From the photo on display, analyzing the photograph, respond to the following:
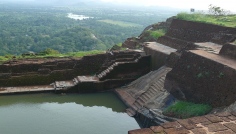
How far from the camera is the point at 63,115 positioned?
1077 centimetres

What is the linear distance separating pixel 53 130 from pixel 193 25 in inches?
363

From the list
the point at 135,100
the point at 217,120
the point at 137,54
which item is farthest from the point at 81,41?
the point at 217,120

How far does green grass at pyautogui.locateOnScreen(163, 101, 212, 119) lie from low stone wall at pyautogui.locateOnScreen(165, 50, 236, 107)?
0.26m

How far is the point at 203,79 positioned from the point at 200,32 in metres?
5.81

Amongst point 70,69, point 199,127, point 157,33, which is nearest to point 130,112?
point 70,69

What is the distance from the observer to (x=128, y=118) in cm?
1066

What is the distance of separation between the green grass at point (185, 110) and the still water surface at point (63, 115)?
1498 millimetres

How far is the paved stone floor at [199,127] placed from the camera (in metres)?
4.66

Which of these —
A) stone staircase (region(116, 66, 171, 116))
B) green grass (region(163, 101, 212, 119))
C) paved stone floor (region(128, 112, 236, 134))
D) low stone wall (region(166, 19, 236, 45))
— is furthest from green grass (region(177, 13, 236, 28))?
paved stone floor (region(128, 112, 236, 134))

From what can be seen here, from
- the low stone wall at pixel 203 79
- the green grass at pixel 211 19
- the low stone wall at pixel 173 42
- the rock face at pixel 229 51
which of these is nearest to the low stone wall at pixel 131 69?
the low stone wall at pixel 173 42

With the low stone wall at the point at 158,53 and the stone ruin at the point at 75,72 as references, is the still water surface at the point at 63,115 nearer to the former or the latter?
the stone ruin at the point at 75,72

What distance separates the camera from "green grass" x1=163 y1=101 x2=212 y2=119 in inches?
327

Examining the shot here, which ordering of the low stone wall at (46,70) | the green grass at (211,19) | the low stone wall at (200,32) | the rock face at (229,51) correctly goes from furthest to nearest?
1. the green grass at (211,19)
2. the low stone wall at (46,70)
3. the low stone wall at (200,32)
4. the rock face at (229,51)

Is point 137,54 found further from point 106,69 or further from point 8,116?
point 8,116
